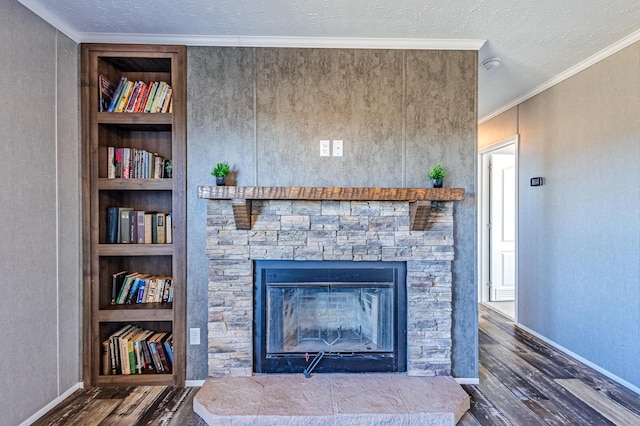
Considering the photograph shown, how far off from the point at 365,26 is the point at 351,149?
0.80 m

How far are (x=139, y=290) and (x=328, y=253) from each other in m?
1.44

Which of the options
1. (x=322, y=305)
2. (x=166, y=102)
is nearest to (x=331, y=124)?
(x=166, y=102)

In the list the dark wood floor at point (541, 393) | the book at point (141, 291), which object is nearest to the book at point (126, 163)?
the book at point (141, 291)

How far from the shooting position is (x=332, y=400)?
2.00 meters

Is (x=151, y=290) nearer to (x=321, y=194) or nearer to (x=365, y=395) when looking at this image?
(x=321, y=194)

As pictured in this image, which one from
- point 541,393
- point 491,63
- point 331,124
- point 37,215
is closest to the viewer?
point 37,215

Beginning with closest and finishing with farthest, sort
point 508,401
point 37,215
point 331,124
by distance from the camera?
point 37,215 → point 508,401 → point 331,124

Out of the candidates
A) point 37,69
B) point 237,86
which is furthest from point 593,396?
point 37,69

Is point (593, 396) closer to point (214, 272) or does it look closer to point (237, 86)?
point (214, 272)

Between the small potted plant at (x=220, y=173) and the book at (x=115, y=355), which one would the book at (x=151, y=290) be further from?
the small potted plant at (x=220, y=173)

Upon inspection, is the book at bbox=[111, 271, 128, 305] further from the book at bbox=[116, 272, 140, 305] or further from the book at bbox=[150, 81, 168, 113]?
the book at bbox=[150, 81, 168, 113]

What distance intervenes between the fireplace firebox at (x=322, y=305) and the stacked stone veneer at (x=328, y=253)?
62 mm

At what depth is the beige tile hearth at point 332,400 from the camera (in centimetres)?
187

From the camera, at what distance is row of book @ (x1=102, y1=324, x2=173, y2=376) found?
7.63 feet
